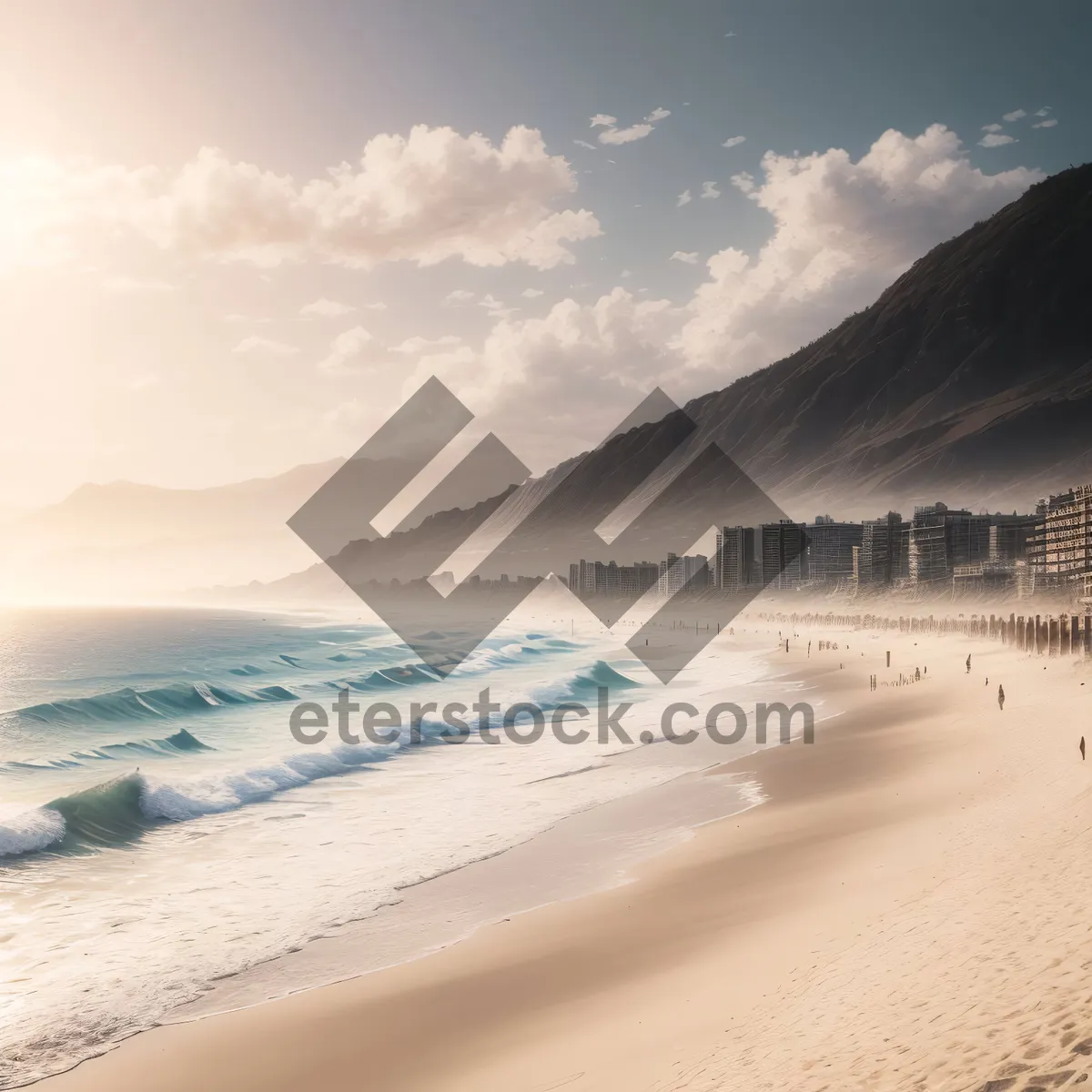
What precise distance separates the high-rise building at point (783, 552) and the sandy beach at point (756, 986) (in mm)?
171064

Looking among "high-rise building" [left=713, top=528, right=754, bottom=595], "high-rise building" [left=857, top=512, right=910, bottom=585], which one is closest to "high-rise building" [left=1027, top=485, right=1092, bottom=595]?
"high-rise building" [left=857, top=512, right=910, bottom=585]

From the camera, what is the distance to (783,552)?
18425 cm

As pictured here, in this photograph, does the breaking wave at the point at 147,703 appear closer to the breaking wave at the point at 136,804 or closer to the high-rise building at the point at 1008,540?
the breaking wave at the point at 136,804

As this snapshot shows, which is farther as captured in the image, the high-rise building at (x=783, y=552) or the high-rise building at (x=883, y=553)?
the high-rise building at (x=783, y=552)

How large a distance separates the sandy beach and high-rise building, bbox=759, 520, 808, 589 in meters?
171

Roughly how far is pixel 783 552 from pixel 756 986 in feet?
608

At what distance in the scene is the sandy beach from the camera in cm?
555

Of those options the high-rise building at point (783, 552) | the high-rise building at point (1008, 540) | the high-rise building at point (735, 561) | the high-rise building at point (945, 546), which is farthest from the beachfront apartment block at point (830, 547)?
the high-rise building at point (1008, 540)

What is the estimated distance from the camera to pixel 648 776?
63.0ft

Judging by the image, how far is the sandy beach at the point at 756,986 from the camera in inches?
219

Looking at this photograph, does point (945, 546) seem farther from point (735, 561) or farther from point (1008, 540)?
point (735, 561)

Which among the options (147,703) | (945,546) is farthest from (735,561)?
(147,703)

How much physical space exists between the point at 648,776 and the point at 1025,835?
9685 millimetres

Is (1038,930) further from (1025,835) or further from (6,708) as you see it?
(6,708)
